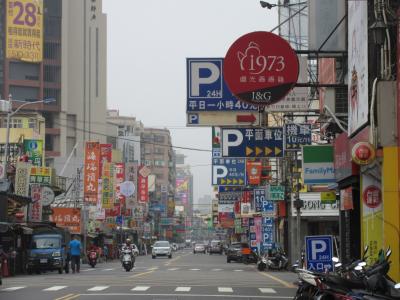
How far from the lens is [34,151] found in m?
62.9

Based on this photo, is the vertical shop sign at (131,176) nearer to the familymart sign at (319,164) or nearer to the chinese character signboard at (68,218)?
the chinese character signboard at (68,218)

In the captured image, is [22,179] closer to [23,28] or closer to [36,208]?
[36,208]

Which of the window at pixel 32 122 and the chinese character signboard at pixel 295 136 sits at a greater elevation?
the window at pixel 32 122

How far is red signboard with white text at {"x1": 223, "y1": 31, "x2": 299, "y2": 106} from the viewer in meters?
18.7

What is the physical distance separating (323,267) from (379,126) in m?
3.27

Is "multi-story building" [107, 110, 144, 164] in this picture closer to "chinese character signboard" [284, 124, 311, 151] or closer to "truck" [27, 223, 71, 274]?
"truck" [27, 223, 71, 274]

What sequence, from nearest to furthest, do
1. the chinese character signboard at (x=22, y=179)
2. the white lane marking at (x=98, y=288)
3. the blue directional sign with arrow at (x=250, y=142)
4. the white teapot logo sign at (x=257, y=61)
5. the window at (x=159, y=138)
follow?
the white teapot logo sign at (x=257, y=61) < the white lane marking at (x=98, y=288) < the blue directional sign with arrow at (x=250, y=142) < the chinese character signboard at (x=22, y=179) < the window at (x=159, y=138)

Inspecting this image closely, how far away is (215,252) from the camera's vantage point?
103m

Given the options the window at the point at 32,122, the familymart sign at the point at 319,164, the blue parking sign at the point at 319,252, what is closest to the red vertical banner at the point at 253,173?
the familymart sign at the point at 319,164

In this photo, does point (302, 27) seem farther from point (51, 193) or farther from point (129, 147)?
point (129, 147)

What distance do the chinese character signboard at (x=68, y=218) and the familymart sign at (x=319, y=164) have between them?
123 feet

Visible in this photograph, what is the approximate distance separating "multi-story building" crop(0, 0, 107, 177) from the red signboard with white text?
310ft

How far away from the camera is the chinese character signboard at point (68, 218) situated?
5772 cm

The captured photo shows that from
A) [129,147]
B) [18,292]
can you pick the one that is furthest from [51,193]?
[129,147]
